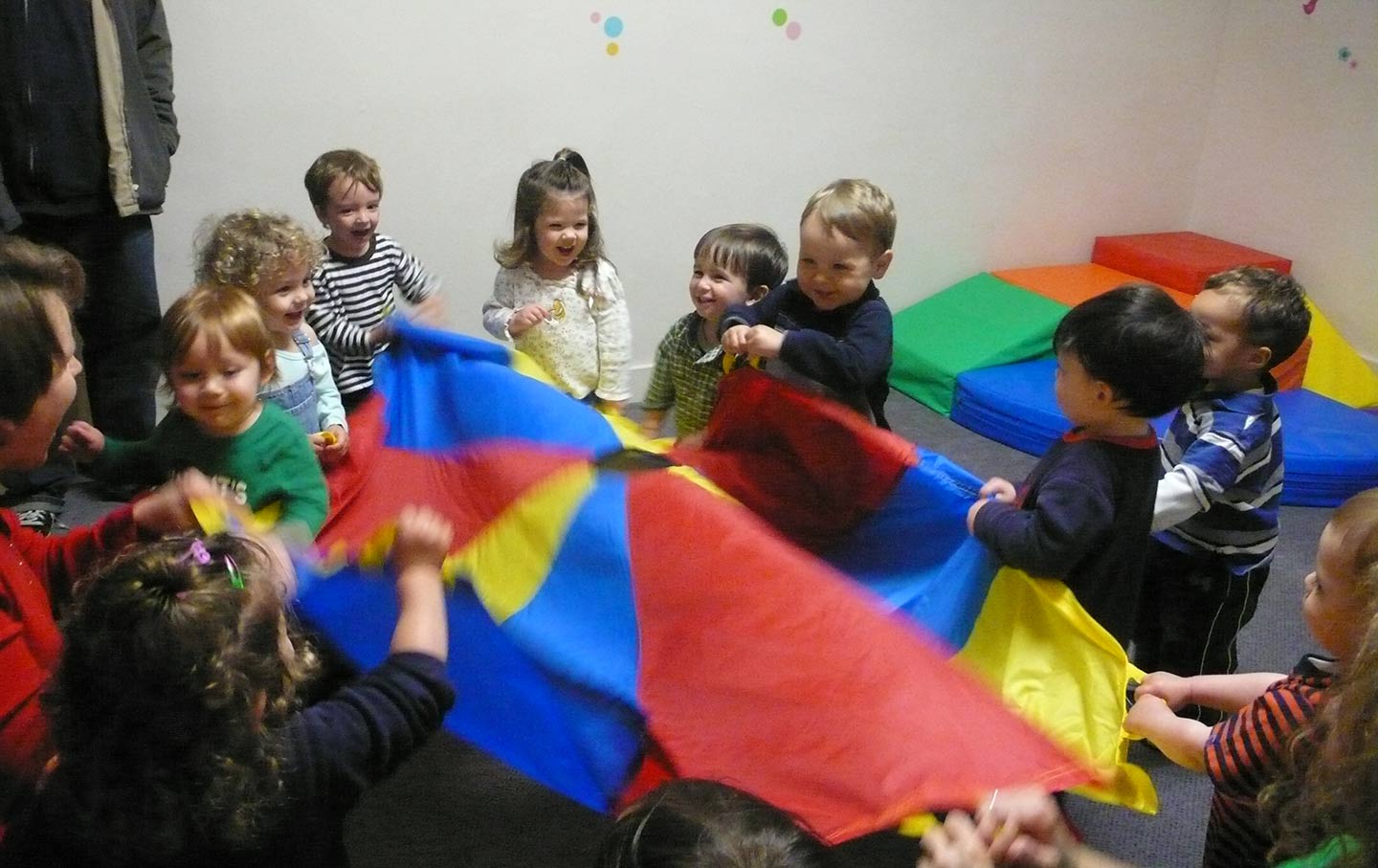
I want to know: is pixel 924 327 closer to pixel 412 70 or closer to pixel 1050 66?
pixel 1050 66

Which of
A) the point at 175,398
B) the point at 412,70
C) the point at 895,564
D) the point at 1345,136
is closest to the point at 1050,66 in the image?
the point at 1345,136

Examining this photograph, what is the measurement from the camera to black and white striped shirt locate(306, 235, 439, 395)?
257 centimetres

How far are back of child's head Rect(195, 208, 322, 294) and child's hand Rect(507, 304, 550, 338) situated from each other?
1.49 ft

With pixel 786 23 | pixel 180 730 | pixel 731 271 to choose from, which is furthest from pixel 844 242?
pixel 786 23

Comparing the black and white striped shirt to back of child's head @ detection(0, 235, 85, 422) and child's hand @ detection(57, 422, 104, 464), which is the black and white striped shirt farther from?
back of child's head @ detection(0, 235, 85, 422)

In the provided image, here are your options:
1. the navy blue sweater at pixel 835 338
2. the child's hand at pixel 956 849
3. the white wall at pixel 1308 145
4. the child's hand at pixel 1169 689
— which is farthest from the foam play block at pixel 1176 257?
the child's hand at pixel 956 849

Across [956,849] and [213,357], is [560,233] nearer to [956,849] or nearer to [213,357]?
[213,357]

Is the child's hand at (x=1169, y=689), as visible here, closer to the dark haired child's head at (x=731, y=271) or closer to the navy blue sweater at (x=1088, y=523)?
the navy blue sweater at (x=1088, y=523)

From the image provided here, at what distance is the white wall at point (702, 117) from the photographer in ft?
10.3

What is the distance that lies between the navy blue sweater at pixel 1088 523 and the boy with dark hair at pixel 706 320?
78 centimetres

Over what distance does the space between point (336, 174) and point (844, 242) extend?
1.25 metres

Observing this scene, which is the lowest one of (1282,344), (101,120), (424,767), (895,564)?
(424,767)

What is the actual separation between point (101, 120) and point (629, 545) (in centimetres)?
190

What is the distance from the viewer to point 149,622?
0.95 m
